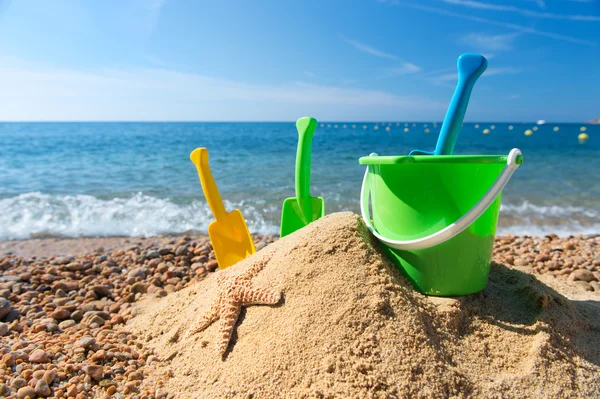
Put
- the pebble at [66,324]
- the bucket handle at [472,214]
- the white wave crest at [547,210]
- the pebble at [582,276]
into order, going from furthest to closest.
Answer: the white wave crest at [547,210] → the pebble at [582,276] → the pebble at [66,324] → the bucket handle at [472,214]

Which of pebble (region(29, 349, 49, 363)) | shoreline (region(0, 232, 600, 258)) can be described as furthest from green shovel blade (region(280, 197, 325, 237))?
shoreline (region(0, 232, 600, 258))

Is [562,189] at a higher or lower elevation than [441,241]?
lower

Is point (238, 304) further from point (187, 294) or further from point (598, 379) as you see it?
→ point (598, 379)

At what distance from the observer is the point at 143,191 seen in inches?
335

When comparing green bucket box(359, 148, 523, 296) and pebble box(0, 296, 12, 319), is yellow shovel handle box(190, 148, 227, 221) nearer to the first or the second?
green bucket box(359, 148, 523, 296)

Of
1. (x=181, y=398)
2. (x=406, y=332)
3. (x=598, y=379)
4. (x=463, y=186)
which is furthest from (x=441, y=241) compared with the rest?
(x=181, y=398)

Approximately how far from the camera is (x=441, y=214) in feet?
6.28

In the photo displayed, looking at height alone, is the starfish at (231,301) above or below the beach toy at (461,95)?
below

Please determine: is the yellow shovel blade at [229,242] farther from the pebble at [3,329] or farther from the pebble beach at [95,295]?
the pebble at [3,329]

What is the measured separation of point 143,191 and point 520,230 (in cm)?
682

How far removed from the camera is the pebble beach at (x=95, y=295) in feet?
6.27

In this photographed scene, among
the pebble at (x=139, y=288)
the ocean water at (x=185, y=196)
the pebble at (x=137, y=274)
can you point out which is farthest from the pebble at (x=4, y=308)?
the ocean water at (x=185, y=196)

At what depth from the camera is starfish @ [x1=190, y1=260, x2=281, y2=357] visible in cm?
190

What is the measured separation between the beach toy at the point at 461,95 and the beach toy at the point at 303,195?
77 centimetres
